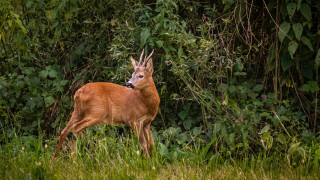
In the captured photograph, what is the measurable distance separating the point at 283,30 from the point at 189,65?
1.10 meters

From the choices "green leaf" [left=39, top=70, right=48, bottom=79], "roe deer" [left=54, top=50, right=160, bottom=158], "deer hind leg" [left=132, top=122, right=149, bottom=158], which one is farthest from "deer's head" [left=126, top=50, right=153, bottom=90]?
"green leaf" [left=39, top=70, right=48, bottom=79]

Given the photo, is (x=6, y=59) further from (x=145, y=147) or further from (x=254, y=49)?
(x=254, y=49)

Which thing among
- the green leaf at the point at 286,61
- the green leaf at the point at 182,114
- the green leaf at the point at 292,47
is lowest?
the green leaf at the point at 182,114

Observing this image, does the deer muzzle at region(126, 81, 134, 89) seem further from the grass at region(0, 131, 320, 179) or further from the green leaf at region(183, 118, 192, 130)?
the green leaf at region(183, 118, 192, 130)

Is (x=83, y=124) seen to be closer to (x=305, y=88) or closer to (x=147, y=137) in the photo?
(x=147, y=137)

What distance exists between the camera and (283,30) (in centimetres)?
571

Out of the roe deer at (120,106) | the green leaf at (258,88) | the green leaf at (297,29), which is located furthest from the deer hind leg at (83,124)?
the green leaf at (297,29)

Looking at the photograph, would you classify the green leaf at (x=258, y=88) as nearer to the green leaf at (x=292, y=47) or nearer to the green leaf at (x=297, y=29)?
the green leaf at (x=292, y=47)

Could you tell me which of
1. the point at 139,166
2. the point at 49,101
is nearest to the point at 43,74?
the point at 49,101

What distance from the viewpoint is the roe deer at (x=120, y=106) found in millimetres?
5340

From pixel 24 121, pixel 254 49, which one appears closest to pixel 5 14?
pixel 24 121

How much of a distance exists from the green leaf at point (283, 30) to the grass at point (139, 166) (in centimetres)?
128

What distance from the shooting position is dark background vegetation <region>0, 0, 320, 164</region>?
5.67 m

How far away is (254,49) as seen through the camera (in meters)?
6.55
